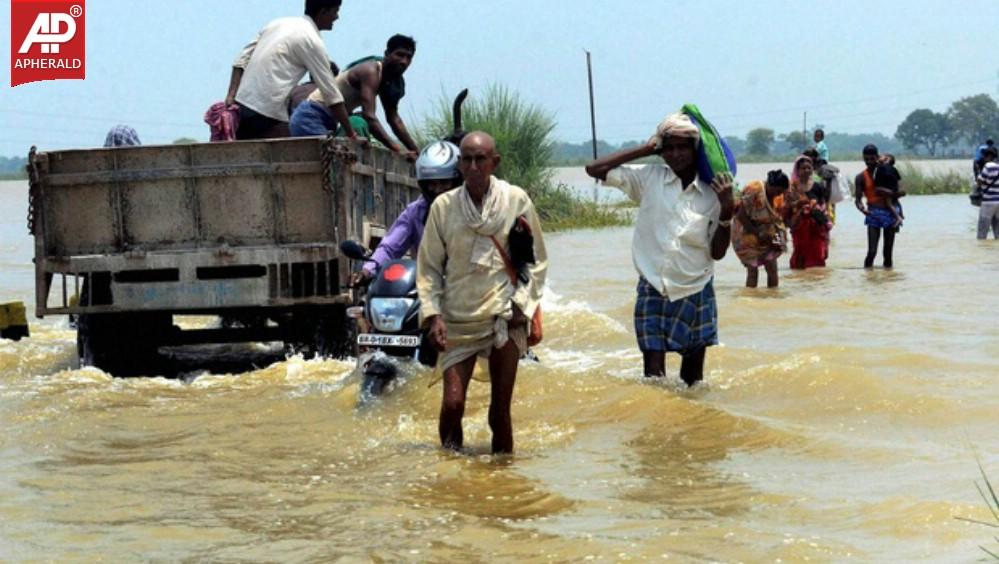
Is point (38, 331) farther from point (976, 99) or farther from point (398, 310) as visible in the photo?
point (976, 99)

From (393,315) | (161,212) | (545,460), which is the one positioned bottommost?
(545,460)

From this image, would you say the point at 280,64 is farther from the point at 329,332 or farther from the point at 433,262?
the point at 433,262

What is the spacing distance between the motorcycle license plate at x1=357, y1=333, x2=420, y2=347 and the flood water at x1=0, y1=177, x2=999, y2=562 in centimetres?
45

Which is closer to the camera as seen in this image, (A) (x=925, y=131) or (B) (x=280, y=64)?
(B) (x=280, y=64)

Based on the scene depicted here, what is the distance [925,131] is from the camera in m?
133

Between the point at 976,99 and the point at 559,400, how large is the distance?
13065cm

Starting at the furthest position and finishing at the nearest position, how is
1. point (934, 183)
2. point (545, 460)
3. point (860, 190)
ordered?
1. point (934, 183)
2. point (860, 190)
3. point (545, 460)

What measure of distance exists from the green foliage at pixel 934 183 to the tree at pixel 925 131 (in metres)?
85.3

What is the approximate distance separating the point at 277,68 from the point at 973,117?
410ft

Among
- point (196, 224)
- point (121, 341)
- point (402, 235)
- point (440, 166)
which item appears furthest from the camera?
point (121, 341)

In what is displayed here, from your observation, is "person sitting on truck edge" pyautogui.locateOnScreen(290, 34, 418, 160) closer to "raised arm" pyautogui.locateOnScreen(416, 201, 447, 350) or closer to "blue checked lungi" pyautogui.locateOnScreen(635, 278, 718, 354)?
"blue checked lungi" pyautogui.locateOnScreen(635, 278, 718, 354)

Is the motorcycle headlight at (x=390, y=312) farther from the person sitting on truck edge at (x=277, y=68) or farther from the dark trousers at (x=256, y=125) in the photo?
the dark trousers at (x=256, y=125)

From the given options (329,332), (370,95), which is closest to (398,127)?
(370,95)

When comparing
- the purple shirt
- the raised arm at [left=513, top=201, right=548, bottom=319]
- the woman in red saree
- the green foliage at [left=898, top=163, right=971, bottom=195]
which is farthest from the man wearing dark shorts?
the green foliage at [left=898, top=163, right=971, bottom=195]
